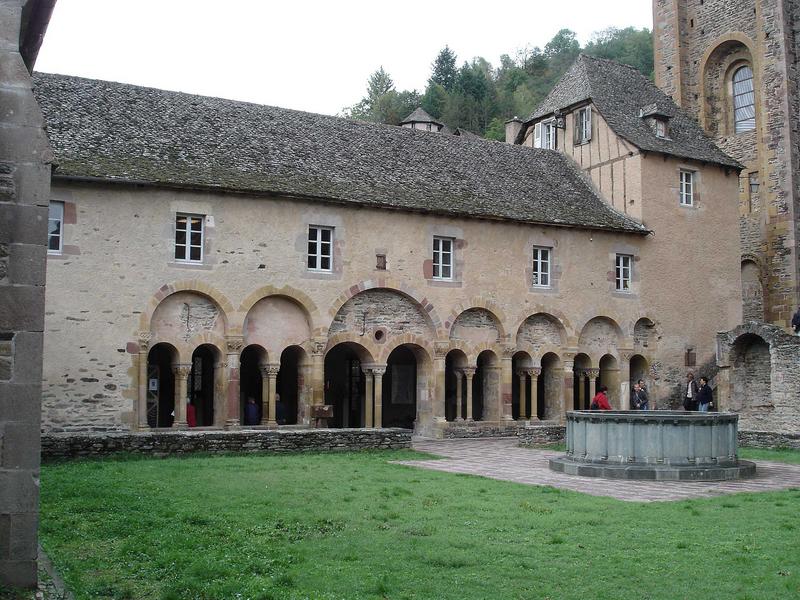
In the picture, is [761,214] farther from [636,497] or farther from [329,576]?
[329,576]

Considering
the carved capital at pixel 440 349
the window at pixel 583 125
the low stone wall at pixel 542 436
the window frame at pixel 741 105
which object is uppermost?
the window frame at pixel 741 105

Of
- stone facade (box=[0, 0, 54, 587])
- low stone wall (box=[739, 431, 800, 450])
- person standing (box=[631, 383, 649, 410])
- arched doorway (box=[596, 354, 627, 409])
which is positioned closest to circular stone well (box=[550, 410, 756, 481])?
low stone wall (box=[739, 431, 800, 450])

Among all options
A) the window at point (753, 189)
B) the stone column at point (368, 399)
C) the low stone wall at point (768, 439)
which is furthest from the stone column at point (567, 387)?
the window at point (753, 189)

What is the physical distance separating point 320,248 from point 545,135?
1240 centimetres

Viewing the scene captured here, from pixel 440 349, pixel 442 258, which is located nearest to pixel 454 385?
pixel 440 349

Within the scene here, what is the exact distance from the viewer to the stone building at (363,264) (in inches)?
792

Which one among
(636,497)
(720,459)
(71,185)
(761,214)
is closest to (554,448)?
(720,459)

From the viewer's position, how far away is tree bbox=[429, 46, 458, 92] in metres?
71.1

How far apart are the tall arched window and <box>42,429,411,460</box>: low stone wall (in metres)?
24.0

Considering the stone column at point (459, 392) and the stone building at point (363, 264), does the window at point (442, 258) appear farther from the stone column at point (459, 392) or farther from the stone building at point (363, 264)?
the stone column at point (459, 392)

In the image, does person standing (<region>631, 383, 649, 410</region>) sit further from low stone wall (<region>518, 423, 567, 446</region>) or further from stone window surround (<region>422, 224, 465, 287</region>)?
stone window surround (<region>422, 224, 465, 287</region>)

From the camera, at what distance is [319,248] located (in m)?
22.7

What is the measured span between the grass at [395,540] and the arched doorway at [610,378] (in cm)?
1464

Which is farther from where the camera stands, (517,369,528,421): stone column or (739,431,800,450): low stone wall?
(517,369,528,421): stone column
